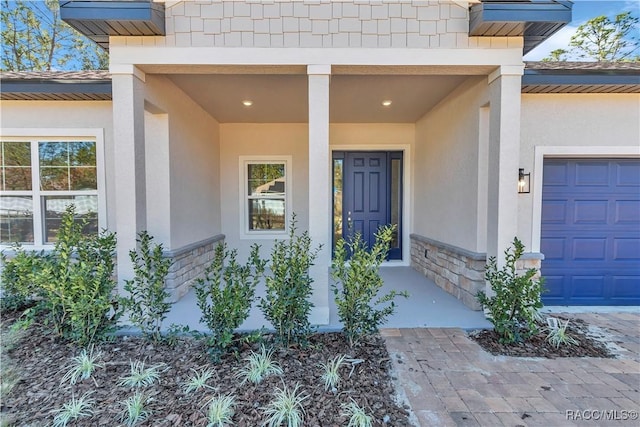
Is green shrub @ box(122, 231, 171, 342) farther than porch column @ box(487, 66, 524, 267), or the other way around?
porch column @ box(487, 66, 524, 267)

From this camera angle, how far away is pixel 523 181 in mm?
4125

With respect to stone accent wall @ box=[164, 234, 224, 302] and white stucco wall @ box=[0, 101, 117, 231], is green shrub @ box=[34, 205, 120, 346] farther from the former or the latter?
white stucco wall @ box=[0, 101, 117, 231]

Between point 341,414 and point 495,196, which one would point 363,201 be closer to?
point 495,196

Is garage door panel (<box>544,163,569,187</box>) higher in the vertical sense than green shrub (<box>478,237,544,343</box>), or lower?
higher

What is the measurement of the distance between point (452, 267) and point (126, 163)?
4.48 m

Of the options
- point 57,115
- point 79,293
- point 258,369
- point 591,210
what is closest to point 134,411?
point 258,369

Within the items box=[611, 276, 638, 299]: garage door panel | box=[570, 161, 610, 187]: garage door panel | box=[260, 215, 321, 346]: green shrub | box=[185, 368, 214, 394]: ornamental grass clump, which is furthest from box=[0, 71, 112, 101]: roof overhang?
box=[611, 276, 638, 299]: garage door panel

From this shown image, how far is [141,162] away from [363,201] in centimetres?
414

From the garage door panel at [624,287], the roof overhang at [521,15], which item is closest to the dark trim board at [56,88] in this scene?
the roof overhang at [521,15]

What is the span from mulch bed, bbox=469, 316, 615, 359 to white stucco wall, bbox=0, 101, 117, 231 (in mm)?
5300

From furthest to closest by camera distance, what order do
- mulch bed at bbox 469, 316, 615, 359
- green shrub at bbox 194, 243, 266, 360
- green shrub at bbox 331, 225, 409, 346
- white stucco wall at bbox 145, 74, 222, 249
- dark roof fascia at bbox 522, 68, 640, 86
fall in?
white stucco wall at bbox 145, 74, 222, 249 → dark roof fascia at bbox 522, 68, 640, 86 → mulch bed at bbox 469, 316, 615, 359 → green shrub at bbox 331, 225, 409, 346 → green shrub at bbox 194, 243, 266, 360

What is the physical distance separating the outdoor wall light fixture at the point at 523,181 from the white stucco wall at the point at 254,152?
3691mm

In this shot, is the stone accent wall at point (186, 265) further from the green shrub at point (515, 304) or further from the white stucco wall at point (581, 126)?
the white stucco wall at point (581, 126)

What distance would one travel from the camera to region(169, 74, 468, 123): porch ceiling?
401 centimetres
